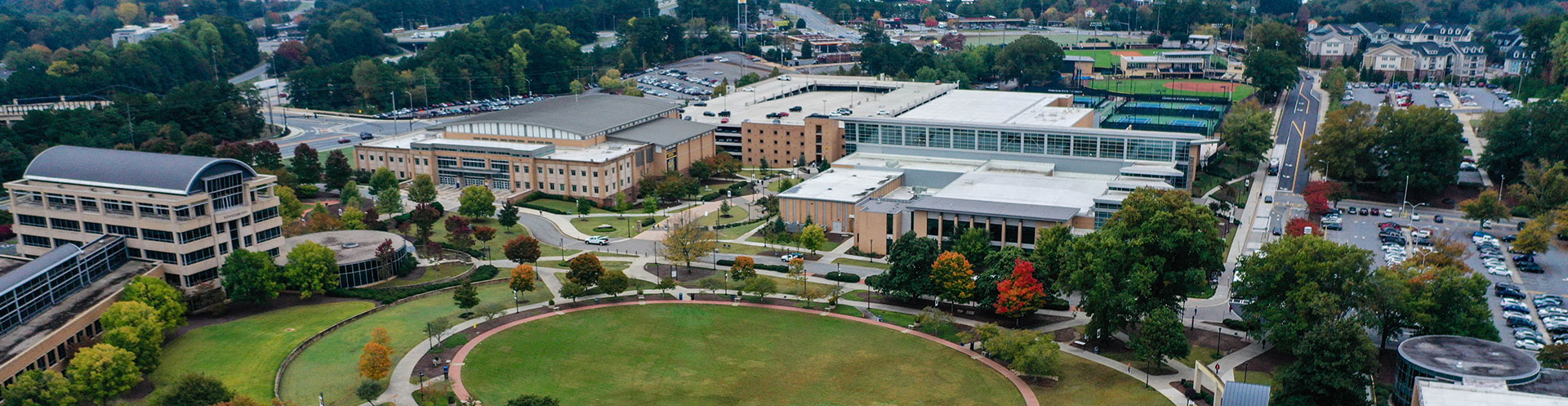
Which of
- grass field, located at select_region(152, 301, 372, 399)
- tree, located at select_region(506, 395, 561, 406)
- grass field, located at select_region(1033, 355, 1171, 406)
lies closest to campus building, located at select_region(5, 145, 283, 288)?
grass field, located at select_region(152, 301, 372, 399)

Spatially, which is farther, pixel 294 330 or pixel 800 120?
pixel 800 120

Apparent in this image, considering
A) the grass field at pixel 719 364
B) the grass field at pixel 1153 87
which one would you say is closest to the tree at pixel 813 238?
the grass field at pixel 719 364

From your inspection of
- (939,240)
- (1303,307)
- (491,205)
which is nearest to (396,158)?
(491,205)

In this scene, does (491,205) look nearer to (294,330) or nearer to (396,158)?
(396,158)

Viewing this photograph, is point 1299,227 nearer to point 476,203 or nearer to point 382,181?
point 476,203

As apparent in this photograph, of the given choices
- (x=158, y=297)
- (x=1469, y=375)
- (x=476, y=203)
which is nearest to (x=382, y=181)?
(x=476, y=203)

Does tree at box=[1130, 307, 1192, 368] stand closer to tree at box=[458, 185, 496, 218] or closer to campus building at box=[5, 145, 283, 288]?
campus building at box=[5, 145, 283, 288]
